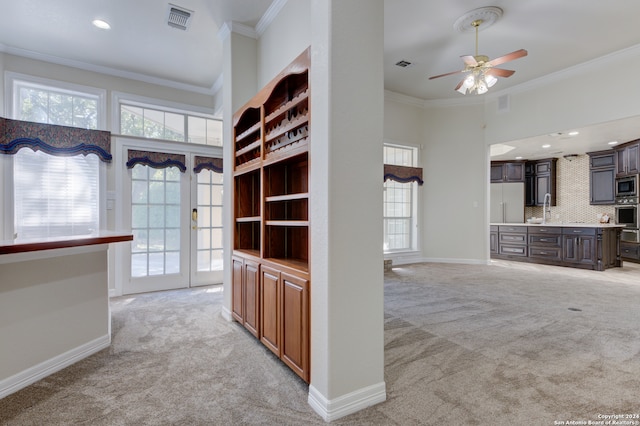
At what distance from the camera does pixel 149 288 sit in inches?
180

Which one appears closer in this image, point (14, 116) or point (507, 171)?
point (14, 116)

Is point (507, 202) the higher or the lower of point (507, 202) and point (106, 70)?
the lower

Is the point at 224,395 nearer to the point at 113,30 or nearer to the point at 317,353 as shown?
the point at 317,353

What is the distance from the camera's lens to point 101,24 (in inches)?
133

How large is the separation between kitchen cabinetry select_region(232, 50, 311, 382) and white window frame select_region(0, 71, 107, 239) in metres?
2.22

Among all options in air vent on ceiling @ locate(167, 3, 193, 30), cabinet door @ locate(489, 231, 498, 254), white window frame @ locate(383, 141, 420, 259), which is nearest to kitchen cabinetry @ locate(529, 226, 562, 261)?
cabinet door @ locate(489, 231, 498, 254)

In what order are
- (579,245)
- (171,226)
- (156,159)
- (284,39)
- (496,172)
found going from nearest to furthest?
(284,39) < (156,159) < (171,226) < (579,245) < (496,172)

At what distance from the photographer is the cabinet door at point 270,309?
7.61ft

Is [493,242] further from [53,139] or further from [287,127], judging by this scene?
[53,139]

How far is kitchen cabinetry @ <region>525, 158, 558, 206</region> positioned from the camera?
26.2ft

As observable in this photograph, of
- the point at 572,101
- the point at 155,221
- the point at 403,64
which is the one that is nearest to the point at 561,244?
the point at 572,101

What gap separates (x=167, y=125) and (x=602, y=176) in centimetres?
925

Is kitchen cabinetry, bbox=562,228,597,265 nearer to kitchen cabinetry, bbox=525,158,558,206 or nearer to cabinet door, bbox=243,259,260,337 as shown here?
kitchen cabinetry, bbox=525,158,558,206

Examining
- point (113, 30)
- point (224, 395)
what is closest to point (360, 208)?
point (224, 395)
